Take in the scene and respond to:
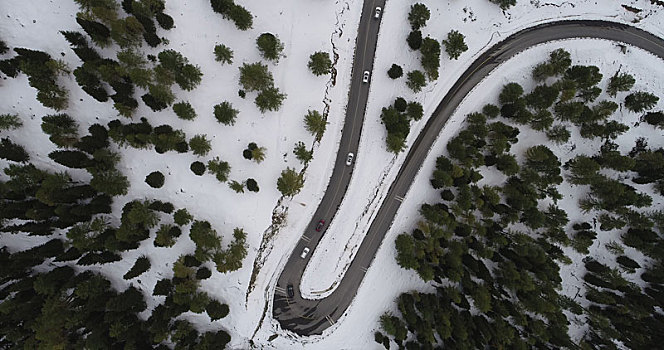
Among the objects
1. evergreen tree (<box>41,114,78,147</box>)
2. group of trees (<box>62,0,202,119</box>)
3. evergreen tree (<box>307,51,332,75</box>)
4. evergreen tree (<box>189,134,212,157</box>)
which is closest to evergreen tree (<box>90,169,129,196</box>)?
evergreen tree (<box>41,114,78,147</box>)

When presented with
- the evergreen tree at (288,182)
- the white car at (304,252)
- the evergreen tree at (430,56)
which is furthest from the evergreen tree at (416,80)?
the white car at (304,252)

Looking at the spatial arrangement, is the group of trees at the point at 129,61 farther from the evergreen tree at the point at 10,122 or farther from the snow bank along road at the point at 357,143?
the snow bank along road at the point at 357,143

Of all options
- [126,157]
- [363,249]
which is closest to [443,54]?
[363,249]

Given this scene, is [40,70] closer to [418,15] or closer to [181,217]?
Result: [181,217]

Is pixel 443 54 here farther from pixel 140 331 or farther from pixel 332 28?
pixel 140 331

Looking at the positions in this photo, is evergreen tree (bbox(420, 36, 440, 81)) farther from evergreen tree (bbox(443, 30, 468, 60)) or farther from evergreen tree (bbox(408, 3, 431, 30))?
evergreen tree (bbox(443, 30, 468, 60))

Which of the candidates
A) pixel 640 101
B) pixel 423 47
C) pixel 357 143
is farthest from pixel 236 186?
pixel 640 101

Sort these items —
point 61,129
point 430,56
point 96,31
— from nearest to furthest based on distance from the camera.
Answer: point 96,31 < point 61,129 < point 430,56
